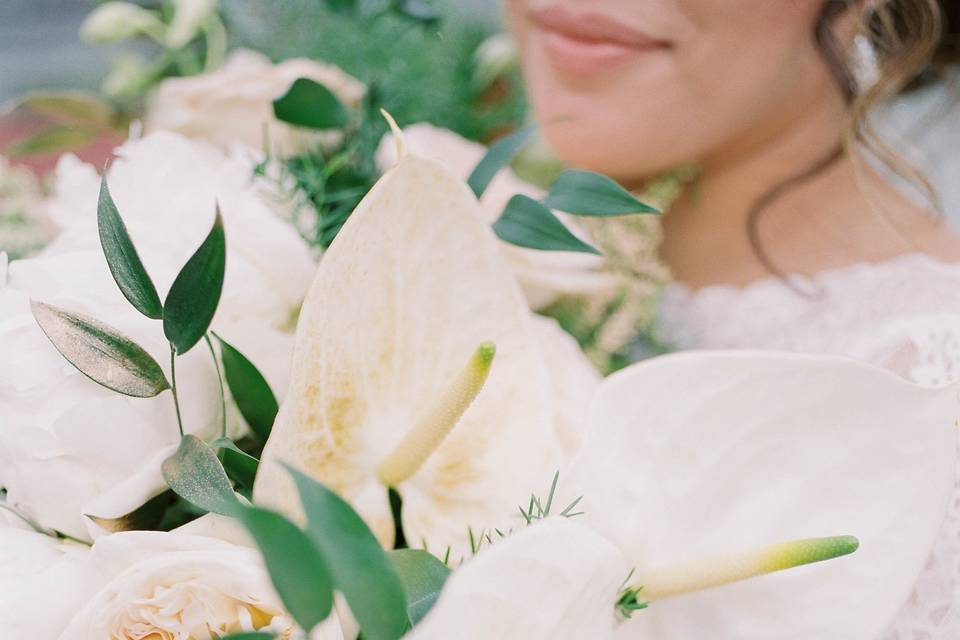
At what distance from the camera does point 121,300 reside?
234mm

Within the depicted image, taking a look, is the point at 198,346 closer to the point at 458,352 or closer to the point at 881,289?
the point at 458,352

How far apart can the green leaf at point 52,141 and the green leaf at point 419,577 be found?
36cm

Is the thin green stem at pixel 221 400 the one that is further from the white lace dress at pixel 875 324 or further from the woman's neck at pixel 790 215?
the woman's neck at pixel 790 215

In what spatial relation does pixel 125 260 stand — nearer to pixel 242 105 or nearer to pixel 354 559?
pixel 354 559

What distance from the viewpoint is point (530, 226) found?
11.5 inches

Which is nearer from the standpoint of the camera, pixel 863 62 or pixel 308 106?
pixel 308 106

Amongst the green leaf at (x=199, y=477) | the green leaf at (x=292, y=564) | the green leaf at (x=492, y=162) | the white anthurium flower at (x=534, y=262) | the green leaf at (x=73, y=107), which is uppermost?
the green leaf at (x=292, y=564)

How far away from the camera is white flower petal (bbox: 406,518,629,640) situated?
0.16 m

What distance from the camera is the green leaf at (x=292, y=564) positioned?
5.6 inches

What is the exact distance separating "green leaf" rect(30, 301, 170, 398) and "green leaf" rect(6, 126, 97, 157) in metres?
0.29

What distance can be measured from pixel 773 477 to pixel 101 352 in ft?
0.60

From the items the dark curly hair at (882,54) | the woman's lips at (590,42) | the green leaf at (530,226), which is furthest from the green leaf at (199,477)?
the dark curly hair at (882,54)

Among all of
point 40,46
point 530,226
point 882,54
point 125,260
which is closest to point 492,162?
point 530,226

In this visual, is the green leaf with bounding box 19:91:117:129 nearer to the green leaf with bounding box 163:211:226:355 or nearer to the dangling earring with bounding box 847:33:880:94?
the green leaf with bounding box 163:211:226:355
